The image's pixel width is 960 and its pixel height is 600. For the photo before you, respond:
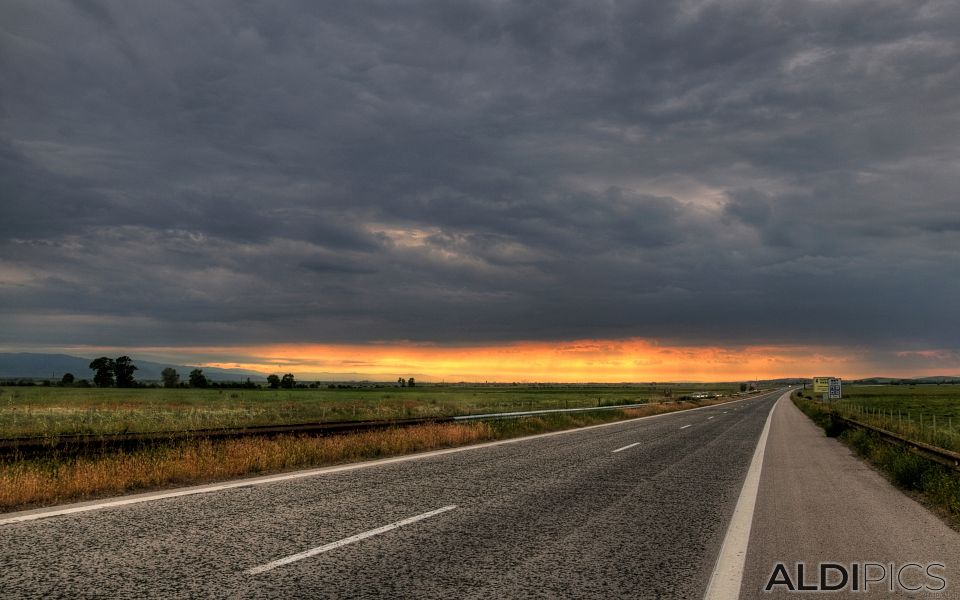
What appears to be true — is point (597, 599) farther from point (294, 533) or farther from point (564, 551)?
point (294, 533)

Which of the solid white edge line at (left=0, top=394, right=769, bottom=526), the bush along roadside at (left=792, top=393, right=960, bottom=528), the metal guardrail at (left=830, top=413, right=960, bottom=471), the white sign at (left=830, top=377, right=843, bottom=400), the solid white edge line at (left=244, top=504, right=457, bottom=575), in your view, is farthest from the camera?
the white sign at (left=830, top=377, right=843, bottom=400)

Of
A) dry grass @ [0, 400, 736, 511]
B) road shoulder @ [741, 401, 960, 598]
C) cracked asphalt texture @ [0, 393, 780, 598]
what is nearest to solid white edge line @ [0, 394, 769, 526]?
cracked asphalt texture @ [0, 393, 780, 598]

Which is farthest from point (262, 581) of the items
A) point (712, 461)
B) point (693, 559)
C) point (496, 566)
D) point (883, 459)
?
point (883, 459)

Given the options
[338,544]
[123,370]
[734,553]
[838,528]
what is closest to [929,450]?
[838,528]

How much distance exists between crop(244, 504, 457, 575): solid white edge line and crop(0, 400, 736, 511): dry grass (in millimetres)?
4854

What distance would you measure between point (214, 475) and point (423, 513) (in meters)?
5.08

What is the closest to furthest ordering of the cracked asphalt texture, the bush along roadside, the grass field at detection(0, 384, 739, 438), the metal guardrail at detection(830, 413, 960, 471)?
the cracked asphalt texture, the bush along roadside, the metal guardrail at detection(830, 413, 960, 471), the grass field at detection(0, 384, 739, 438)

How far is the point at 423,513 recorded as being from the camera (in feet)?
26.0

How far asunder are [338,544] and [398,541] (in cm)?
62

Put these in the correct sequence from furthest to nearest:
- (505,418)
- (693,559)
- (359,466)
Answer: (505,418), (359,466), (693,559)

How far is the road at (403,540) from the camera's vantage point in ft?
16.9

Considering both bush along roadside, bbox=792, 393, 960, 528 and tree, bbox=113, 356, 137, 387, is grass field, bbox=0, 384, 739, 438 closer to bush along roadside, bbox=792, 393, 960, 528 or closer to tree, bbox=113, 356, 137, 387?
bush along roadside, bbox=792, 393, 960, 528

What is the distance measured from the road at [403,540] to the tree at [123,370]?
15540 cm

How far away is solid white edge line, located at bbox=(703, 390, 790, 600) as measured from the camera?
5.27 metres
